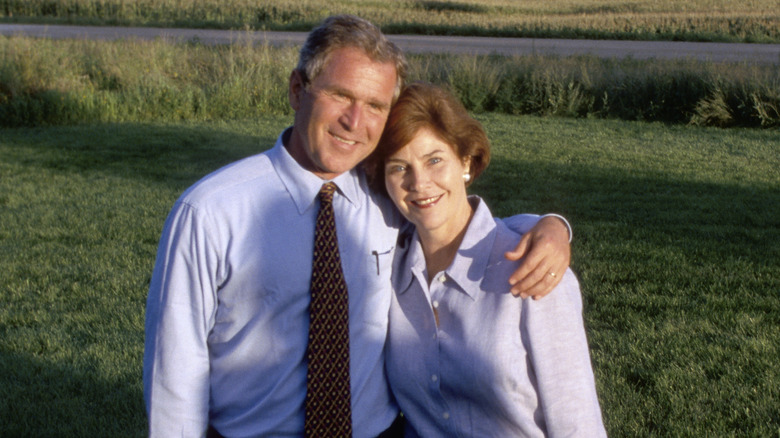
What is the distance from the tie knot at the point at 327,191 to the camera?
7.67 feet

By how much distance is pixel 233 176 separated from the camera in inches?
88.8

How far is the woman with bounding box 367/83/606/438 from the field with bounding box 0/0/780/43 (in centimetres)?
2553

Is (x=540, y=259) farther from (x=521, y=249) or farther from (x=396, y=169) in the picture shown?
(x=396, y=169)

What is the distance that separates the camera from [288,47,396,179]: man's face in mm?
2289

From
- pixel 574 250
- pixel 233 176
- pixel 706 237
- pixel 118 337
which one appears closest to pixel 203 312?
pixel 233 176

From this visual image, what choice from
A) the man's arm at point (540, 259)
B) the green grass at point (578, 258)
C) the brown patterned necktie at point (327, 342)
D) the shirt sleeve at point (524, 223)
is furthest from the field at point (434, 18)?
the brown patterned necktie at point (327, 342)

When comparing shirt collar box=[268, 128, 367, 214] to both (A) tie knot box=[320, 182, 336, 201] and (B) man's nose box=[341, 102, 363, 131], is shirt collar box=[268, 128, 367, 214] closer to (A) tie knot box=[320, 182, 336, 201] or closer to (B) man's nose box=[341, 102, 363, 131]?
(A) tie knot box=[320, 182, 336, 201]

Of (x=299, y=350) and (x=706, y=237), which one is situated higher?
(x=299, y=350)

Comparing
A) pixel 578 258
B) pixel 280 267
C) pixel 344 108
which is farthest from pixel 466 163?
pixel 578 258

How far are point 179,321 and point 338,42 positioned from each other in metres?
0.91

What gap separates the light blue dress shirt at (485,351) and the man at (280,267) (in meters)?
Answer: 0.08

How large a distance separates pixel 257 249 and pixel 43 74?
39.4 ft

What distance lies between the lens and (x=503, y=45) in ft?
74.2

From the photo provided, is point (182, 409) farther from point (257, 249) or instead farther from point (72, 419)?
point (72, 419)
